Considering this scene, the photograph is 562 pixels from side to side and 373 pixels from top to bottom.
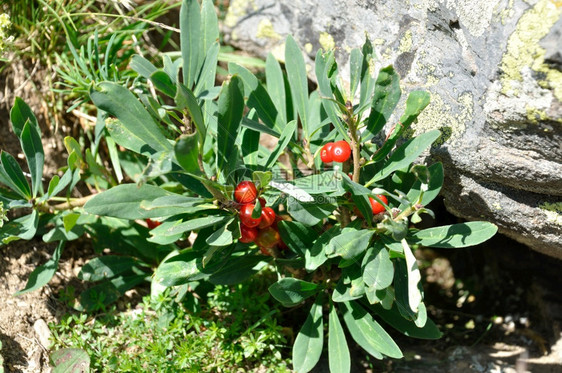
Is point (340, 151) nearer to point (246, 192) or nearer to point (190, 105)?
point (246, 192)

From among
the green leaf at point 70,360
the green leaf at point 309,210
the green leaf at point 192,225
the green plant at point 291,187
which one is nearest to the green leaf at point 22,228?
the green plant at point 291,187

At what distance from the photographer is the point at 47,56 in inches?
111

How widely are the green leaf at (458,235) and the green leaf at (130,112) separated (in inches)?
35.9

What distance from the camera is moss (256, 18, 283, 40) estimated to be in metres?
2.91

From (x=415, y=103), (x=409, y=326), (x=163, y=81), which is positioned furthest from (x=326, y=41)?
(x=409, y=326)

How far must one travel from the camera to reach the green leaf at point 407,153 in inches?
76.8

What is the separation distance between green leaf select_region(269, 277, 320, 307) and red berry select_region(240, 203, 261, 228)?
262 millimetres

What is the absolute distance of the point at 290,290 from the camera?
2146 mm

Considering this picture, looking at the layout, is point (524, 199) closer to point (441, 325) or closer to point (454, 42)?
point (454, 42)

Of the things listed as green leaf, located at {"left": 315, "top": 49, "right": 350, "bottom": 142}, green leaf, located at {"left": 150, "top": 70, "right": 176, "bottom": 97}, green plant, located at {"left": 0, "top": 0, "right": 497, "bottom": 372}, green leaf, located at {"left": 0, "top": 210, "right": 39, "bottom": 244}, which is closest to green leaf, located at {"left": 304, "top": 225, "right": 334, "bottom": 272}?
green plant, located at {"left": 0, "top": 0, "right": 497, "bottom": 372}

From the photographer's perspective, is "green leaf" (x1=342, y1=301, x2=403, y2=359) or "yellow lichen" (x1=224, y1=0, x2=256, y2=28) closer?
"green leaf" (x1=342, y1=301, x2=403, y2=359)

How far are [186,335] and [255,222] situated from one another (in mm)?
691

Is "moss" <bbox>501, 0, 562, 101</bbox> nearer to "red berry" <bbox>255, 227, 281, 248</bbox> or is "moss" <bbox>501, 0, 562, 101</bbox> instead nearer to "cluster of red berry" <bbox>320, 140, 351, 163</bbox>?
"cluster of red berry" <bbox>320, 140, 351, 163</bbox>

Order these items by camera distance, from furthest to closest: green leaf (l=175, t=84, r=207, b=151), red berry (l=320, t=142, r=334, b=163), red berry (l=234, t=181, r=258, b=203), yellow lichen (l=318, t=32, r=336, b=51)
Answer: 1. yellow lichen (l=318, t=32, r=336, b=51)
2. red berry (l=320, t=142, r=334, b=163)
3. red berry (l=234, t=181, r=258, b=203)
4. green leaf (l=175, t=84, r=207, b=151)
